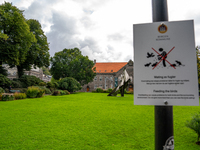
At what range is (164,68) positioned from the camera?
181 cm

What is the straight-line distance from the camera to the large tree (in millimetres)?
41625

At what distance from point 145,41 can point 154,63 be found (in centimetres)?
29

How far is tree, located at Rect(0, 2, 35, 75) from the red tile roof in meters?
36.8

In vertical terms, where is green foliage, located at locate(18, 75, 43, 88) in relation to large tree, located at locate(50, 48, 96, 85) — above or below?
below

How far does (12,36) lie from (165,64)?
2776 centimetres

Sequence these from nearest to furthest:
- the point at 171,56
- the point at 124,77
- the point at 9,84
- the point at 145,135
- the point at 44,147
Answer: the point at 171,56, the point at 44,147, the point at 145,135, the point at 124,77, the point at 9,84

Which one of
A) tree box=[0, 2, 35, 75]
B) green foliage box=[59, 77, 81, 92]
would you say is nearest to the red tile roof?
green foliage box=[59, 77, 81, 92]

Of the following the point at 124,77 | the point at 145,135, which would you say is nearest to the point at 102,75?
the point at 124,77

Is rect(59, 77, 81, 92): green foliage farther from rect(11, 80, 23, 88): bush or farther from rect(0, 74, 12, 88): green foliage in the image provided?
rect(0, 74, 12, 88): green foliage

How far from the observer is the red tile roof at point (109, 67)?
59.2 metres

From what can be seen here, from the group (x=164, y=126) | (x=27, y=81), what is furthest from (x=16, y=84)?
(x=164, y=126)

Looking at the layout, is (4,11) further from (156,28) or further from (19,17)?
(156,28)

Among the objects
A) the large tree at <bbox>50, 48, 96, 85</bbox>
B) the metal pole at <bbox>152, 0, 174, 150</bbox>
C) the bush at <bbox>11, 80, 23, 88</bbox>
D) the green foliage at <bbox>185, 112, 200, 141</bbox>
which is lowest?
the green foliage at <bbox>185, 112, 200, 141</bbox>

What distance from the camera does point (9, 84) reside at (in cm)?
2333
